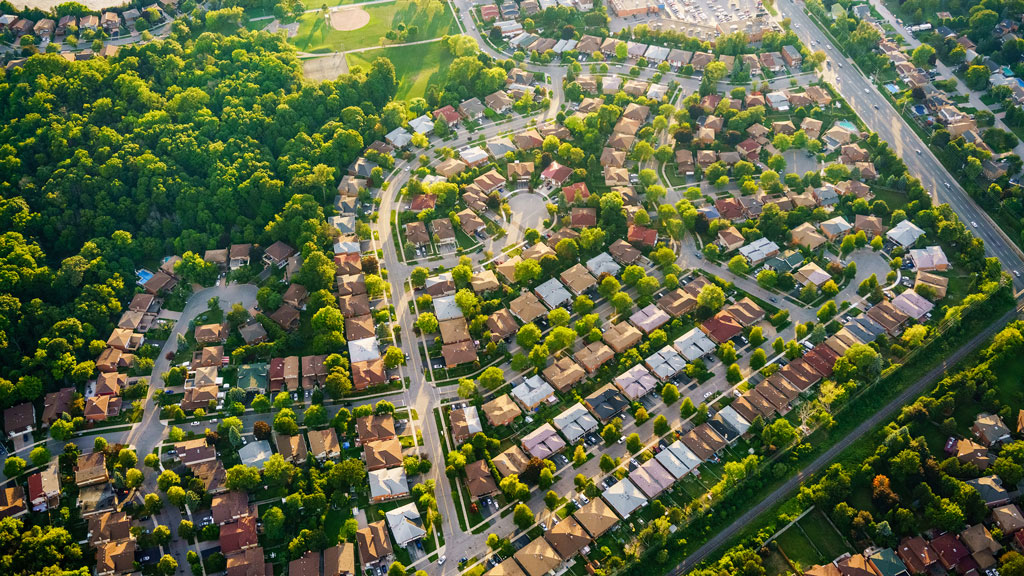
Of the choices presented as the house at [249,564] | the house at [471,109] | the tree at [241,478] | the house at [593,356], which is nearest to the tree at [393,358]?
the tree at [241,478]

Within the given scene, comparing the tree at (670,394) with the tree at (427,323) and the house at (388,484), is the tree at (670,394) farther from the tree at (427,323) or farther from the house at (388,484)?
the house at (388,484)

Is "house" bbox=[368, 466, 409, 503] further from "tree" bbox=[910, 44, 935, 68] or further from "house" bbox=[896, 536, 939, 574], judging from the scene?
"tree" bbox=[910, 44, 935, 68]

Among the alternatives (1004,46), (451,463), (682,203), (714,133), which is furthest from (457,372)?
(1004,46)

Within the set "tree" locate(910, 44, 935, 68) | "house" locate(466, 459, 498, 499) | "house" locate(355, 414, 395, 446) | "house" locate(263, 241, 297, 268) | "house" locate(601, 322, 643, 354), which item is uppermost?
"tree" locate(910, 44, 935, 68)

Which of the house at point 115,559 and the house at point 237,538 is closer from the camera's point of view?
the house at point 115,559

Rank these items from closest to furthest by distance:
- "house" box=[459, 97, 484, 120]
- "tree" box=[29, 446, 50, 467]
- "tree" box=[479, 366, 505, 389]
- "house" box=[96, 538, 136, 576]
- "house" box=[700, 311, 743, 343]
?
"house" box=[96, 538, 136, 576] → "tree" box=[29, 446, 50, 467] → "tree" box=[479, 366, 505, 389] → "house" box=[700, 311, 743, 343] → "house" box=[459, 97, 484, 120]

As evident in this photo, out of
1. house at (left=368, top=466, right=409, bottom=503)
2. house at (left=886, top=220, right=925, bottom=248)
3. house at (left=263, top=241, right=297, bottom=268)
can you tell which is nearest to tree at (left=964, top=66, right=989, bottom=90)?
house at (left=886, top=220, right=925, bottom=248)
